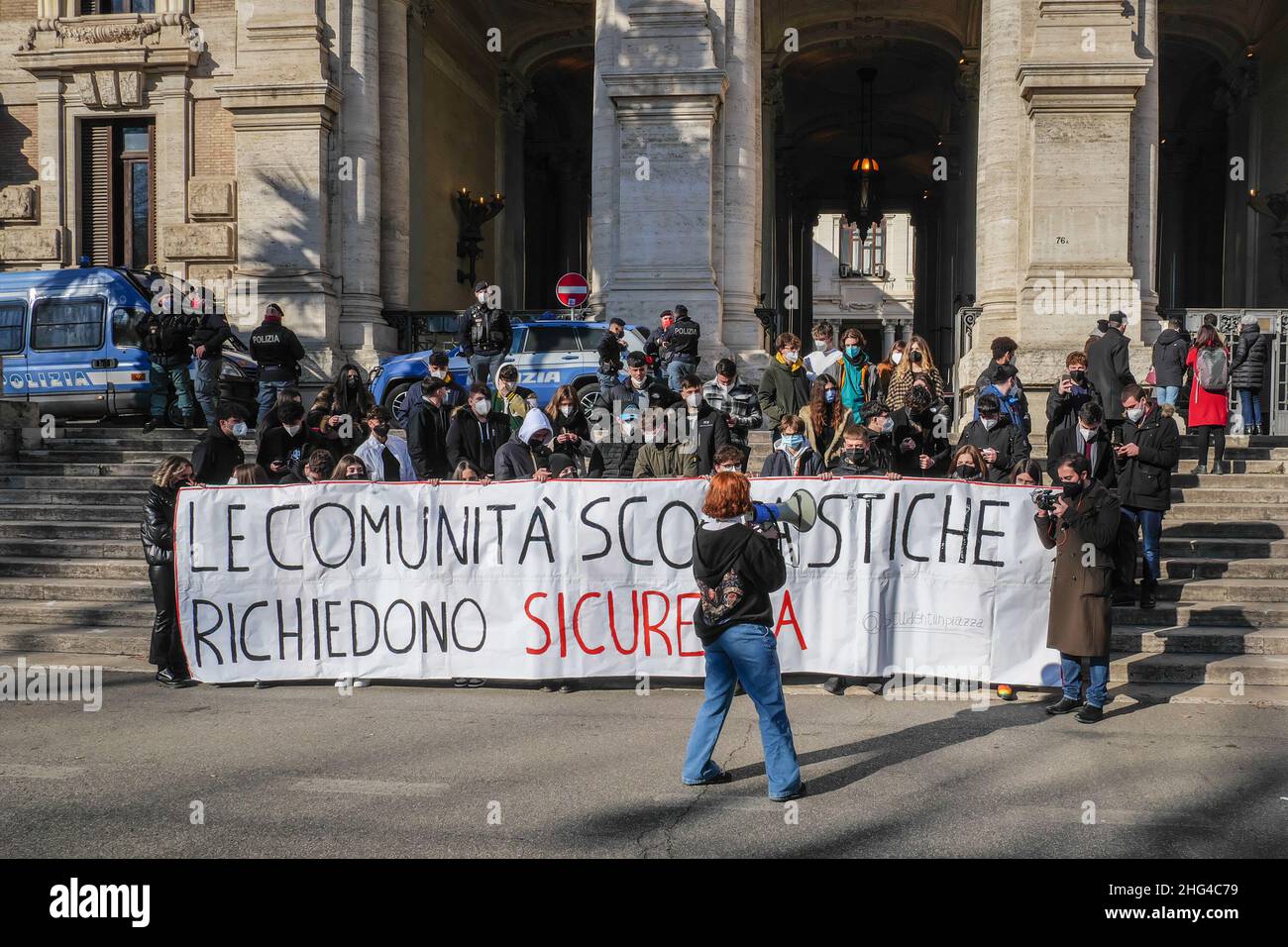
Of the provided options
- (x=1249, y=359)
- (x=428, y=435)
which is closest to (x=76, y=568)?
(x=428, y=435)

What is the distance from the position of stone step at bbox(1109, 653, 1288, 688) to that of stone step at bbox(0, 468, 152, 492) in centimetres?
1115

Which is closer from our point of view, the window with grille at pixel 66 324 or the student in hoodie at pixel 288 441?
the student in hoodie at pixel 288 441

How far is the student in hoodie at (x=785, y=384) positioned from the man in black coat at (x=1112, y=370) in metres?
3.59

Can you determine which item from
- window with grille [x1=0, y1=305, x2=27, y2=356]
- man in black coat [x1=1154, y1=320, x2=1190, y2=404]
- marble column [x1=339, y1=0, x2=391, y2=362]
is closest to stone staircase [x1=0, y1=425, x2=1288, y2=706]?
man in black coat [x1=1154, y1=320, x2=1190, y2=404]

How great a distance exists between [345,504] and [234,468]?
117 centimetres

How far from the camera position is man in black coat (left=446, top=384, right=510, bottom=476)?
1170 cm

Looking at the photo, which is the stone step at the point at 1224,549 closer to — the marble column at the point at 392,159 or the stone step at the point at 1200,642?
the stone step at the point at 1200,642

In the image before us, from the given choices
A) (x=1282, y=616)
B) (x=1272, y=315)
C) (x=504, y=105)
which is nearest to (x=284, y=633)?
(x=1282, y=616)

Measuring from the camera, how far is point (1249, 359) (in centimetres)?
1512

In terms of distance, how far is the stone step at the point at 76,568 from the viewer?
12633mm

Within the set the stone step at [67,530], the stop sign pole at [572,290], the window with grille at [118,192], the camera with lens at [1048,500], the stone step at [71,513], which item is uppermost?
the window with grille at [118,192]

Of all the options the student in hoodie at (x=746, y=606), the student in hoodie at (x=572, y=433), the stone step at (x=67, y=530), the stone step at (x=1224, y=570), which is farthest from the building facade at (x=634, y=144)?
the student in hoodie at (x=746, y=606)

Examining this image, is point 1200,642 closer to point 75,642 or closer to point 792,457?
point 792,457

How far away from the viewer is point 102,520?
14141 millimetres
